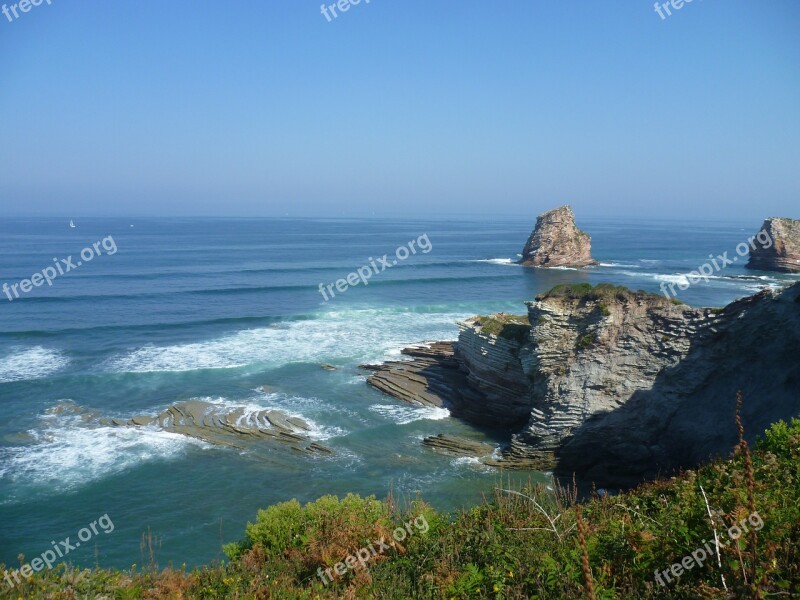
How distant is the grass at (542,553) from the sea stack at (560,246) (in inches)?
2932

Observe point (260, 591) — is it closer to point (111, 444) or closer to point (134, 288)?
point (111, 444)

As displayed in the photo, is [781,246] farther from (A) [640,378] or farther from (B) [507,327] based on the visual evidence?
(A) [640,378]

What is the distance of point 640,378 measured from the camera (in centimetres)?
2253

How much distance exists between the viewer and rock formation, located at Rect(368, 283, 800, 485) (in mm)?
19234

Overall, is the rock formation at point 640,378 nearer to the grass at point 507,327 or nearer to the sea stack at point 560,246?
the grass at point 507,327

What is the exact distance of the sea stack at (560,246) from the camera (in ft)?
275

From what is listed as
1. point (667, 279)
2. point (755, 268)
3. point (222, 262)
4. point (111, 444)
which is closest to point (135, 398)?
point (111, 444)

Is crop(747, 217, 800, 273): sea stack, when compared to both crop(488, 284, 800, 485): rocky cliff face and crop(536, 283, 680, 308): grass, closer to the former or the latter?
crop(536, 283, 680, 308): grass

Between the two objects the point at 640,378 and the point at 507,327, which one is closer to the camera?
the point at 640,378

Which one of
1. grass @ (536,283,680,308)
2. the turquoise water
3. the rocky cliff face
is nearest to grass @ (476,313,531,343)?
the rocky cliff face

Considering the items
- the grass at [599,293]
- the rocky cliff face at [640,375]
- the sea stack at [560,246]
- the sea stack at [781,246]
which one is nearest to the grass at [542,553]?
the rocky cliff face at [640,375]

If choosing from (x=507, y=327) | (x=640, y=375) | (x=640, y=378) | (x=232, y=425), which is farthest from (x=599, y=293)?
(x=232, y=425)

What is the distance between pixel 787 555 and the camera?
639 centimetres

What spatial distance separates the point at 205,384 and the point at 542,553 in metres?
26.4
